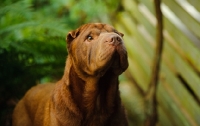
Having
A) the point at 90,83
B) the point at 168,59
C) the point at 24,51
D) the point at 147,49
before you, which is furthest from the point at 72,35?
the point at 147,49

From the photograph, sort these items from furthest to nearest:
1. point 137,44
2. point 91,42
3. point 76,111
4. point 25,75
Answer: point 137,44, point 25,75, point 76,111, point 91,42

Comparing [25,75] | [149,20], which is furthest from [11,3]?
[149,20]

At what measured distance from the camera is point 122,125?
1941 millimetres

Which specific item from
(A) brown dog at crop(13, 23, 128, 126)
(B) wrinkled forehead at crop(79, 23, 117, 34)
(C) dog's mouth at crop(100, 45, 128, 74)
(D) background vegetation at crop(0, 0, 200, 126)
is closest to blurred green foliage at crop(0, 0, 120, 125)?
(D) background vegetation at crop(0, 0, 200, 126)

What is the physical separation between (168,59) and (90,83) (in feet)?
4.19

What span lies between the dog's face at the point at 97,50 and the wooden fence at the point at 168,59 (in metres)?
0.80

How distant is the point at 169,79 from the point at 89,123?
4.10 feet

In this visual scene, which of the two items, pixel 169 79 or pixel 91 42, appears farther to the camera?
pixel 169 79

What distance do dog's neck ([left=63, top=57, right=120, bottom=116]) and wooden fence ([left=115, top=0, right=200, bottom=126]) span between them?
0.77m

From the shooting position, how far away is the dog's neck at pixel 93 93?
1.83 metres

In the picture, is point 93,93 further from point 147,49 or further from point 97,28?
point 147,49

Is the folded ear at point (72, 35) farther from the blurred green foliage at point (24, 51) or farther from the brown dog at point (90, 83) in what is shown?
the blurred green foliage at point (24, 51)

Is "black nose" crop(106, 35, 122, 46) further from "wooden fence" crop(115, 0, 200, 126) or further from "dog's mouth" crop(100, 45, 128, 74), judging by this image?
"wooden fence" crop(115, 0, 200, 126)

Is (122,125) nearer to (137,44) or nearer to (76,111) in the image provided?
(76,111)
